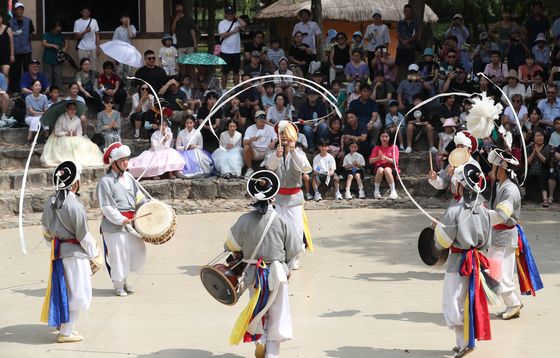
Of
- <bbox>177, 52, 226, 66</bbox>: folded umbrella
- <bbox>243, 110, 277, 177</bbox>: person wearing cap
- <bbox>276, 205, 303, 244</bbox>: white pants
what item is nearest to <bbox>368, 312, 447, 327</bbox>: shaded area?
<bbox>276, 205, 303, 244</bbox>: white pants

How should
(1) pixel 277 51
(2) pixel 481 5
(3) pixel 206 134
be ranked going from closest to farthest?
(3) pixel 206 134 → (1) pixel 277 51 → (2) pixel 481 5

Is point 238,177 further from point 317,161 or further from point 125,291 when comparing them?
point 125,291

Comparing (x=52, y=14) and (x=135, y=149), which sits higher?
(x=52, y=14)

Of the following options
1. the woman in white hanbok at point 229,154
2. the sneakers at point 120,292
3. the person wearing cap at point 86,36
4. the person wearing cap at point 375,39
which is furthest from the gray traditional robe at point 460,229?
the person wearing cap at point 86,36

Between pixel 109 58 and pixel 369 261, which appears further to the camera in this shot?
pixel 109 58


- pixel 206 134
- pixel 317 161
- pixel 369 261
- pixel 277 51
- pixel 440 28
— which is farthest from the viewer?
pixel 440 28

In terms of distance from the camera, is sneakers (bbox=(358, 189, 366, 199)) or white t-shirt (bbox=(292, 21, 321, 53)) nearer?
sneakers (bbox=(358, 189, 366, 199))

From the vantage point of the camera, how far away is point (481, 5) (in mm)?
28984

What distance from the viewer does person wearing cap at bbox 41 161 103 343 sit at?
355 inches

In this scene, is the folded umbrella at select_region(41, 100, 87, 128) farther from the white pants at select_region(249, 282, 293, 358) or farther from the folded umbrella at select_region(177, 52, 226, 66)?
the white pants at select_region(249, 282, 293, 358)

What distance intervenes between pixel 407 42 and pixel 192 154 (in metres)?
4.87

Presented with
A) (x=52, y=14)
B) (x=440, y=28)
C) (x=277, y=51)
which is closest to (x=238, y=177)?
(x=277, y=51)

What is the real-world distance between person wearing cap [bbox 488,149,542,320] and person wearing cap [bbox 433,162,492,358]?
34.7 inches

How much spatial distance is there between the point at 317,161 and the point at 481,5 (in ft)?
45.7
